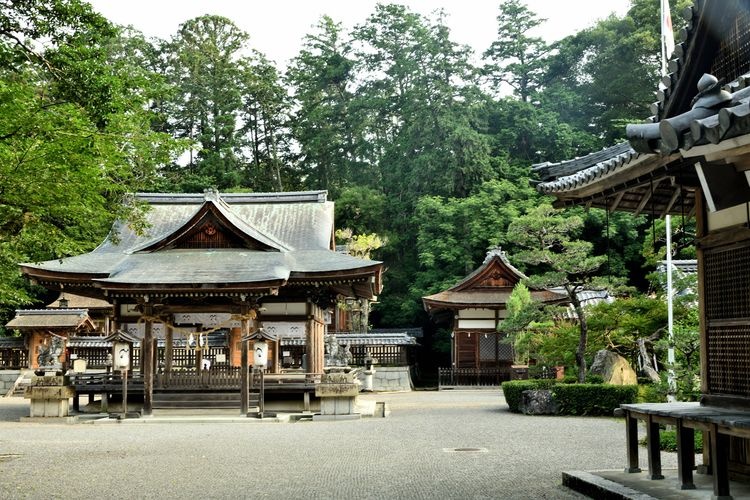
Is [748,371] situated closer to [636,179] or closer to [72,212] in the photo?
[636,179]

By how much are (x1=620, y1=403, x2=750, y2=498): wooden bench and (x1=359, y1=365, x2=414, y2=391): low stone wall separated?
26.6 m

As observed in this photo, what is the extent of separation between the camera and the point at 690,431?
302 inches

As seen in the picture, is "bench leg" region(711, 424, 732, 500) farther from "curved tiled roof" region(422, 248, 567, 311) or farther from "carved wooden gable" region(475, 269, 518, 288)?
"carved wooden gable" region(475, 269, 518, 288)

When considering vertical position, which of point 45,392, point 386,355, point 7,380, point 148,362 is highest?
point 148,362

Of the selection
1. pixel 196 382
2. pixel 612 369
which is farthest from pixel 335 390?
pixel 612 369

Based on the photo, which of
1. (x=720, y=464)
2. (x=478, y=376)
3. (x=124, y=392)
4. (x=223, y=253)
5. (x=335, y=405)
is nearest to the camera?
Result: (x=720, y=464)

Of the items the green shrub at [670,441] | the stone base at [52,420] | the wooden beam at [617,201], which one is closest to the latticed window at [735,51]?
the wooden beam at [617,201]

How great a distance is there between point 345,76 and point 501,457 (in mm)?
45922

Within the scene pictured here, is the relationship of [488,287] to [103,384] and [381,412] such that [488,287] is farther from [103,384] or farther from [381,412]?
[103,384]

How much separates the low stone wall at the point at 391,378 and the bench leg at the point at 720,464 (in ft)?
93.4

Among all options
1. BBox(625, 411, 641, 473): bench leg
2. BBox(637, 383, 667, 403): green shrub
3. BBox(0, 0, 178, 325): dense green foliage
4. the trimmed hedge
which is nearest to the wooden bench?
BBox(625, 411, 641, 473): bench leg

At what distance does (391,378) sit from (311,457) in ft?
76.6

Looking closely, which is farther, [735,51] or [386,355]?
[386,355]

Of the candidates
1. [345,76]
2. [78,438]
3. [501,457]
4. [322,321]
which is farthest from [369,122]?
[501,457]
